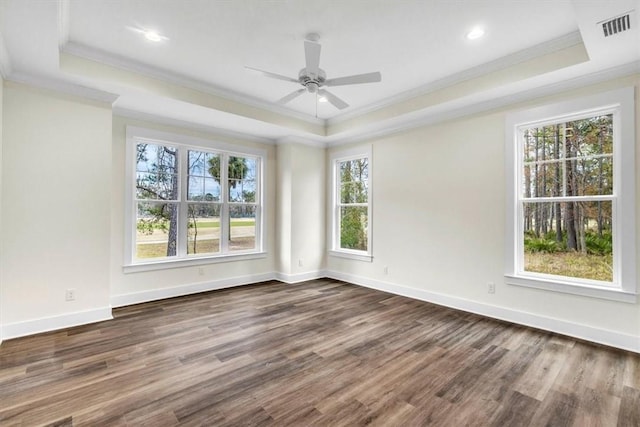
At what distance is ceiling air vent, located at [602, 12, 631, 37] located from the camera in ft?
7.29

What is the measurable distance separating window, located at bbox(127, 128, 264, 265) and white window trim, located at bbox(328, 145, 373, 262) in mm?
1362

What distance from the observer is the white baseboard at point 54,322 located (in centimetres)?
305

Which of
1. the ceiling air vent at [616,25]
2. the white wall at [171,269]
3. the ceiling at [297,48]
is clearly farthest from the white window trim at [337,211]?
the ceiling air vent at [616,25]

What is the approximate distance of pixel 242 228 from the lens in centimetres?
545

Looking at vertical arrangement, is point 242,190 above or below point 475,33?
below

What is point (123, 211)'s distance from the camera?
4.11m

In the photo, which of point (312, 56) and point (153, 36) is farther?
point (153, 36)

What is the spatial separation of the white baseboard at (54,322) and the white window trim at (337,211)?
364 cm

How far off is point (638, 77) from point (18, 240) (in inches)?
245

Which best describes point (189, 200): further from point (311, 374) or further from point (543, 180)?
point (543, 180)

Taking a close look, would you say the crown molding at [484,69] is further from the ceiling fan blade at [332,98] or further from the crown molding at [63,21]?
the crown molding at [63,21]

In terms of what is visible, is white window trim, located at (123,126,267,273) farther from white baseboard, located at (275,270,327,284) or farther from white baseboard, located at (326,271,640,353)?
white baseboard, located at (326,271,640,353)

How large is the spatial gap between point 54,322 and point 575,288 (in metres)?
5.48

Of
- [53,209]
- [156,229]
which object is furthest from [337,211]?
[53,209]
